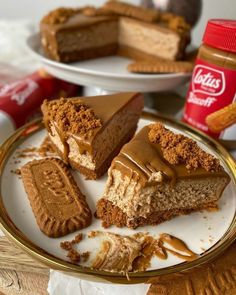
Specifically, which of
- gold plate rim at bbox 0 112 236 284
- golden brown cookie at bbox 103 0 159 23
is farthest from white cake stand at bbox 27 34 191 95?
gold plate rim at bbox 0 112 236 284

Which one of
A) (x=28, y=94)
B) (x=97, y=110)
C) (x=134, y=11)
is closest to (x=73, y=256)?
(x=97, y=110)

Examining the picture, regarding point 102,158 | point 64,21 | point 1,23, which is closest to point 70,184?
point 102,158

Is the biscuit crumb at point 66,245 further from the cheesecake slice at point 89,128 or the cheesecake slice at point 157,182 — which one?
the cheesecake slice at point 89,128

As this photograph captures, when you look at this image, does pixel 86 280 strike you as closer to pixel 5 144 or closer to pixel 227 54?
pixel 5 144

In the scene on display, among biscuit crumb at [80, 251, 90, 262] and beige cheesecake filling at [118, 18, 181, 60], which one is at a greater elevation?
beige cheesecake filling at [118, 18, 181, 60]

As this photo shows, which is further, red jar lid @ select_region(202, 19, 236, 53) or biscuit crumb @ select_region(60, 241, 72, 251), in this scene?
red jar lid @ select_region(202, 19, 236, 53)

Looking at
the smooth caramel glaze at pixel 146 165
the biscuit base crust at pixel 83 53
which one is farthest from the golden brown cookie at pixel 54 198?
the biscuit base crust at pixel 83 53

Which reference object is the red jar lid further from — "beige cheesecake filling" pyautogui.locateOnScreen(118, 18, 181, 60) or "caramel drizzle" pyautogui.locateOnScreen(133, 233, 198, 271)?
"caramel drizzle" pyautogui.locateOnScreen(133, 233, 198, 271)
